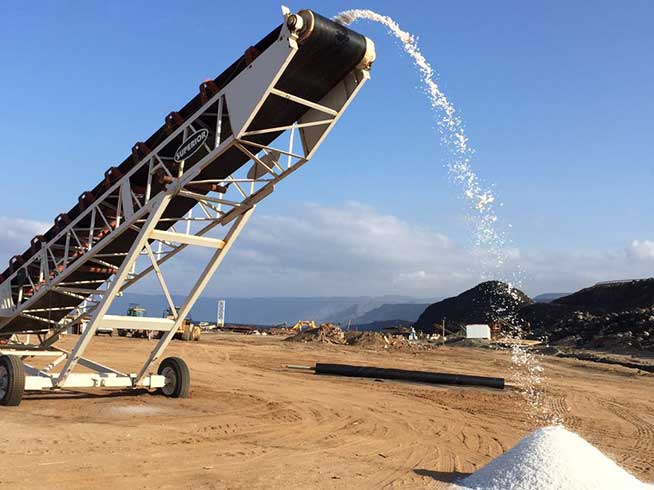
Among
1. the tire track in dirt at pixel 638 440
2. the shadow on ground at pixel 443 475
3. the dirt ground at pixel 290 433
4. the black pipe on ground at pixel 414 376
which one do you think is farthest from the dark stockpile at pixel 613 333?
the shadow on ground at pixel 443 475

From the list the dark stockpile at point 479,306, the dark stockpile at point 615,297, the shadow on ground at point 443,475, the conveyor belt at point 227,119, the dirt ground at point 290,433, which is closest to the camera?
the dirt ground at point 290,433

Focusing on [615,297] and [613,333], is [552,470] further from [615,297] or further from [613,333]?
[615,297]

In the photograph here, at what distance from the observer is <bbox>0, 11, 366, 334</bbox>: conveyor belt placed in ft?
33.1

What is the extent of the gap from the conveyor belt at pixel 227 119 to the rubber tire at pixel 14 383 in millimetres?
1902

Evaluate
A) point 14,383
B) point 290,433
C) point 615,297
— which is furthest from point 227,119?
point 615,297

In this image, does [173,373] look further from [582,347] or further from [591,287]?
[591,287]

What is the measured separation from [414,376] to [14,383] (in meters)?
13.9

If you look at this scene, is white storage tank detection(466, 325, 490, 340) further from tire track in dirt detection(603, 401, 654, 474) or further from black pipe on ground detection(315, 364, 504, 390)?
tire track in dirt detection(603, 401, 654, 474)

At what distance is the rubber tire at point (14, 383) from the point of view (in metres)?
11.8

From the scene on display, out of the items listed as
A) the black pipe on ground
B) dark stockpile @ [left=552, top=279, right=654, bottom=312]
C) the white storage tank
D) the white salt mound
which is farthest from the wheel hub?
dark stockpile @ [left=552, top=279, right=654, bottom=312]

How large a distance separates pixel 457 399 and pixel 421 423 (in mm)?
4735

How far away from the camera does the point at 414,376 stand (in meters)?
21.2

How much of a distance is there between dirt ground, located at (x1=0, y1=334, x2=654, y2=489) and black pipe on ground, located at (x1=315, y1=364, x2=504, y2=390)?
3.72 feet

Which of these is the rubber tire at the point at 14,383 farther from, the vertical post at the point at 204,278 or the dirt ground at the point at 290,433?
the vertical post at the point at 204,278
